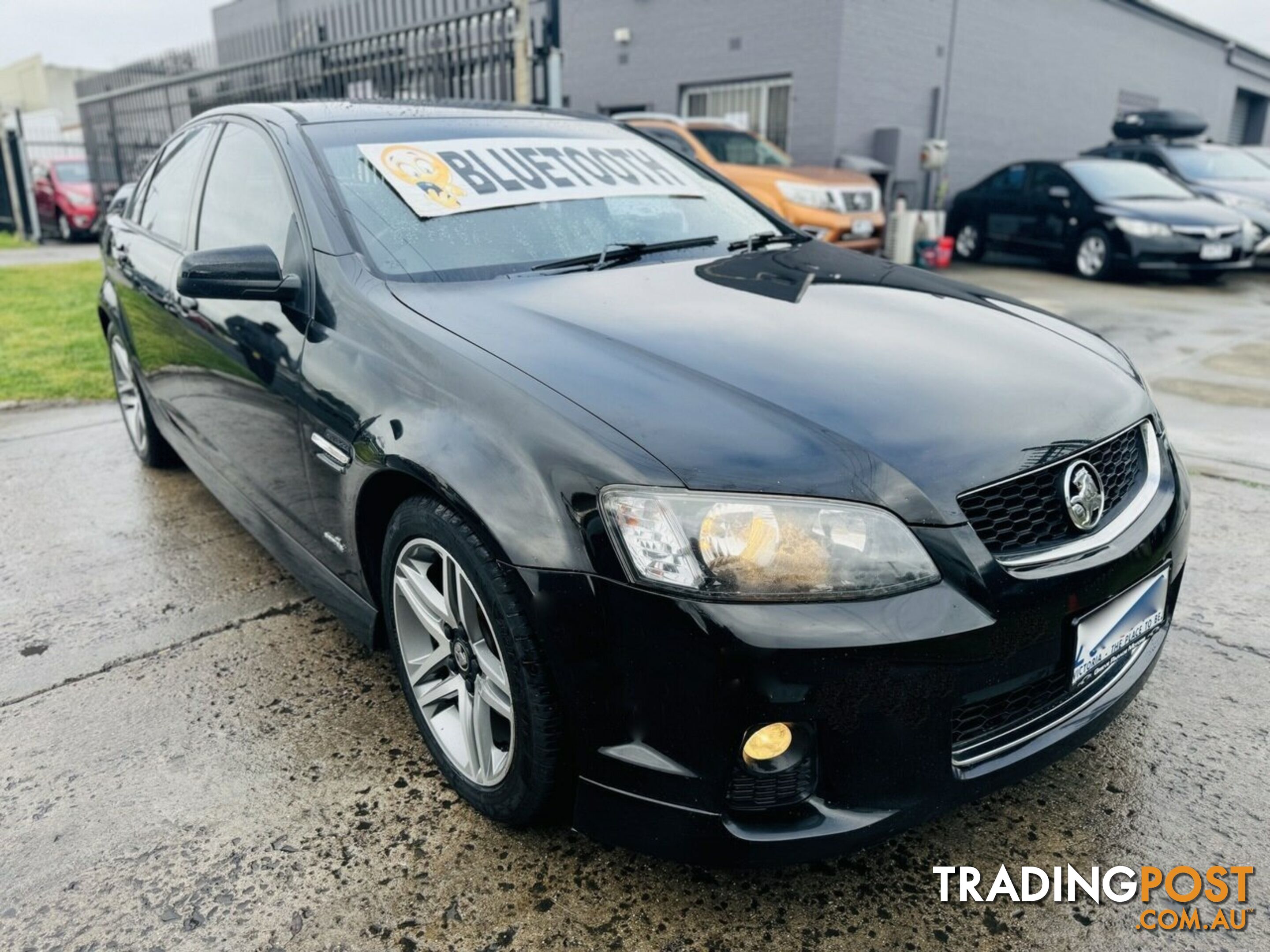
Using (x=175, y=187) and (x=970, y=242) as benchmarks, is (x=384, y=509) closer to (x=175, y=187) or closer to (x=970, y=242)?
(x=175, y=187)

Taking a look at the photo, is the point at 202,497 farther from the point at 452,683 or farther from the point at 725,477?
the point at 725,477

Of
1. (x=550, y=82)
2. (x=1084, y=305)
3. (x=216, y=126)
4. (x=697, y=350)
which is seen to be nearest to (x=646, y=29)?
(x=550, y=82)

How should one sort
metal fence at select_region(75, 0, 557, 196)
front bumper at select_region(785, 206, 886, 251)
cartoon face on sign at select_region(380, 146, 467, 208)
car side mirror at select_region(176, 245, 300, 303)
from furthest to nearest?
front bumper at select_region(785, 206, 886, 251)
metal fence at select_region(75, 0, 557, 196)
cartoon face on sign at select_region(380, 146, 467, 208)
car side mirror at select_region(176, 245, 300, 303)

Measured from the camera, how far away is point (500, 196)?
2.67 m

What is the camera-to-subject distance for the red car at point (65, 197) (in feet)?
49.3

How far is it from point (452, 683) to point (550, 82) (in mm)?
6774

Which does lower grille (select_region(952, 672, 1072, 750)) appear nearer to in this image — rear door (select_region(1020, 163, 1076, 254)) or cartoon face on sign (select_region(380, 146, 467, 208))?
cartoon face on sign (select_region(380, 146, 467, 208))

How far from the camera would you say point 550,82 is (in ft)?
25.5

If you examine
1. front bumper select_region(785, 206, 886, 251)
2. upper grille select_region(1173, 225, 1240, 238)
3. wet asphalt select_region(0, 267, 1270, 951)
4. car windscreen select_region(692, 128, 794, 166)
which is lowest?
wet asphalt select_region(0, 267, 1270, 951)

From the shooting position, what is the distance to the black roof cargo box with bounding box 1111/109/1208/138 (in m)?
13.8

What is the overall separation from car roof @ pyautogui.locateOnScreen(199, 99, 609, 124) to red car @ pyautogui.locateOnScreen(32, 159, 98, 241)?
13949mm

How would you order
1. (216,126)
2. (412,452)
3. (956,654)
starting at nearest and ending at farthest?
(956,654)
(412,452)
(216,126)

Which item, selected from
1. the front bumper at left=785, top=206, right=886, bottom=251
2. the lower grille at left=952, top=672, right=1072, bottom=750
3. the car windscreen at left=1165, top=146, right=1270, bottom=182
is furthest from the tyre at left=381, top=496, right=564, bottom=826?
the car windscreen at left=1165, top=146, right=1270, bottom=182

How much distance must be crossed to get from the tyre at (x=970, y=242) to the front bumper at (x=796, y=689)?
11555 millimetres
